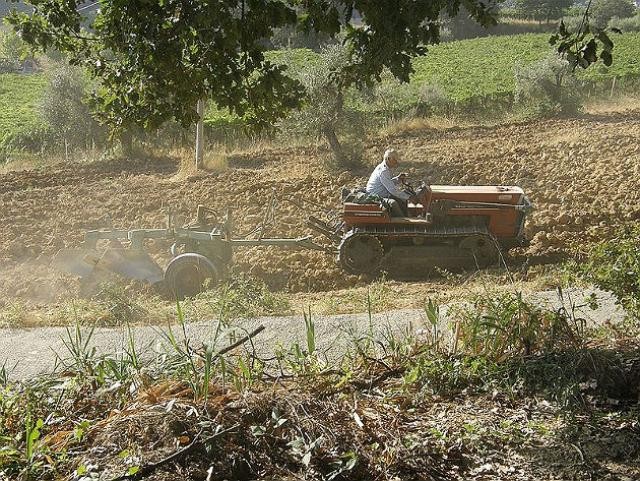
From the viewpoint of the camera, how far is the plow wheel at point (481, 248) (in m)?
9.85

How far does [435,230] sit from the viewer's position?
9836 millimetres

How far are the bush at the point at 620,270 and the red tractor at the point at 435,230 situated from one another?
463 cm

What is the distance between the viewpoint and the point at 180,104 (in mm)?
5266

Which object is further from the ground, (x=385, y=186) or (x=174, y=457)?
(x=385, y=186)

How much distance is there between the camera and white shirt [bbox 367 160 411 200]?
32.3 feet

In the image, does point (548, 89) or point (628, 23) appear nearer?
point (548, 89)

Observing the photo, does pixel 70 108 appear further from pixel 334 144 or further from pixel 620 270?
pixel 620 270

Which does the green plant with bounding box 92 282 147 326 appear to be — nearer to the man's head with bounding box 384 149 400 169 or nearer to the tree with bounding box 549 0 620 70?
the man's head with bounding box 384 149 400 169

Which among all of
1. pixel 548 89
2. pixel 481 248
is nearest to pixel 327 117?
pixel 481 248

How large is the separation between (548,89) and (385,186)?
14.5 metres

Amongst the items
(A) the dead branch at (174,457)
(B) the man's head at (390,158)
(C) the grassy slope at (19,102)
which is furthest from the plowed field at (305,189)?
(C) the grassy slope at (19,102)

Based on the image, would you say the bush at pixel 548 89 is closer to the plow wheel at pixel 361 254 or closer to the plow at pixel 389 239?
the plow at pixel 389 239

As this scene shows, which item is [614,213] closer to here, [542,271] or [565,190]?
[565,190]

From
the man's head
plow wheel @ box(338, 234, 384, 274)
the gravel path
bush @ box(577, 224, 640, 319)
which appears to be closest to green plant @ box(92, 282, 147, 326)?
the gravel path
